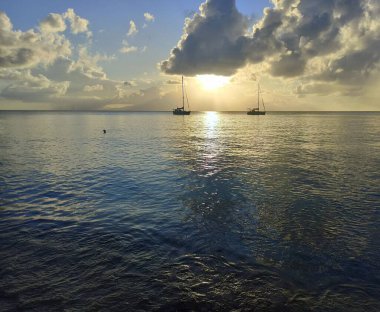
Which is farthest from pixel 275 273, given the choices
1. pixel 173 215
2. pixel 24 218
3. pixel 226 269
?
pixel 24 218

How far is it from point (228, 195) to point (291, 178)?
915 cm

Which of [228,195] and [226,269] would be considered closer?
[226,269]

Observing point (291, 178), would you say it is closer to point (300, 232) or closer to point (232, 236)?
point (300, 232)

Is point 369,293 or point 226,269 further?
point 226,269

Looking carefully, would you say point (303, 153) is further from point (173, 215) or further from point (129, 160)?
point (173, 215)

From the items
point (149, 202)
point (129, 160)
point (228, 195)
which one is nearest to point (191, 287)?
point (149, 202)

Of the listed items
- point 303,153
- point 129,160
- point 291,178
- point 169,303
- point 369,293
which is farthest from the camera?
point 303,153

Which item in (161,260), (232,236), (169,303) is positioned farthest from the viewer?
(232,236)

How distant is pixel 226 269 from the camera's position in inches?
507

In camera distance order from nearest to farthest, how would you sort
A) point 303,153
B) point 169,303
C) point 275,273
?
point 169,303 < point 275,273 < point 303,153

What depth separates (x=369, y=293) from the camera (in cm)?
1123

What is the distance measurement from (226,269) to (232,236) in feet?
12.2

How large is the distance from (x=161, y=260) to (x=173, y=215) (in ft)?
20.9

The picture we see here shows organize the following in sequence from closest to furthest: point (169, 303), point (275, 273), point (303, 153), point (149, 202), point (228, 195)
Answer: point (169, 303) → point (275, 273) → point (149, 202) → point (228, 195) → point (303, 153)
